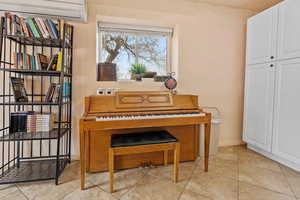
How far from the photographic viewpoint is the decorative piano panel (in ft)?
5.86

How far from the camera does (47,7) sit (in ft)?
5.57


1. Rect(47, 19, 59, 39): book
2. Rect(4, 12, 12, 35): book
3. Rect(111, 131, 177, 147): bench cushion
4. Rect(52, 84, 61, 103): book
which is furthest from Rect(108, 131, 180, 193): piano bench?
Rect(4, 12, 12, 35): book

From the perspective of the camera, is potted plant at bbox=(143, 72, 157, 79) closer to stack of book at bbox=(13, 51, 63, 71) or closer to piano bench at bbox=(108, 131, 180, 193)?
piano bench at bbox=(108, 131, 180, 193)

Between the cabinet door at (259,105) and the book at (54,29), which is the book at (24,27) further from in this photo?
the cabinet door at (259,105)

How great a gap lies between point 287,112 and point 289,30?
0.95m

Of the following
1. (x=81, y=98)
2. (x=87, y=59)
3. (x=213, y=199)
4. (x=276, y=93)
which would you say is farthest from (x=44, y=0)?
(x=276, y=93)

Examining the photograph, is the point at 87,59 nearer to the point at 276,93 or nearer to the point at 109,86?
the point at 109,86

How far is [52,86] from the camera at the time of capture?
1.75m

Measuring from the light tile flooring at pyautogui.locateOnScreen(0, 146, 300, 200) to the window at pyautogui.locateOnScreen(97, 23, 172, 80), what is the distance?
140 centimetres

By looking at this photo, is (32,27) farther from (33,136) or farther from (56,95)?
(33,136)

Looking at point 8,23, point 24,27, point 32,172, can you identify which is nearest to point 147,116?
point 32,172

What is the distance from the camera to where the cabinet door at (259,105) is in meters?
2.11

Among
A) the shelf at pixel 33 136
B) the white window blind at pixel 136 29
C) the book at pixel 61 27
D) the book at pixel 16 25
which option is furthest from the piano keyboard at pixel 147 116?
the white window blind at pixel 136 29

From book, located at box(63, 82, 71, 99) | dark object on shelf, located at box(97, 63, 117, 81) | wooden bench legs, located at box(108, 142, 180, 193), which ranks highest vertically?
dark object on shelf, located at box(97, 63, 117, 81)
